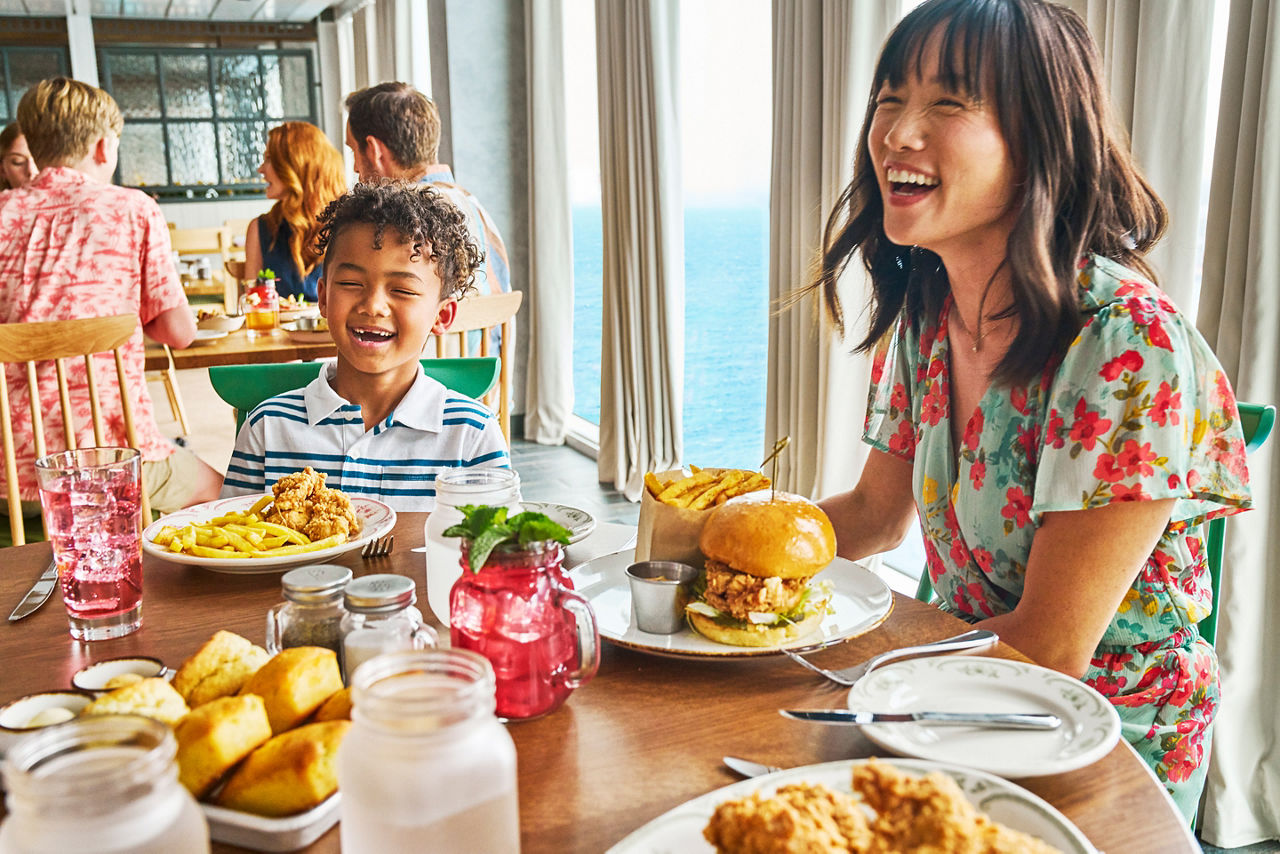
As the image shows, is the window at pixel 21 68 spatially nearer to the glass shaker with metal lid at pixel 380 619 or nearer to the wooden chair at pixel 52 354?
the wooden chair at pixel 52 354

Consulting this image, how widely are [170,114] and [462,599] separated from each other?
12.2 meters

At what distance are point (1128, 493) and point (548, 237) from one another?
4.62 metres

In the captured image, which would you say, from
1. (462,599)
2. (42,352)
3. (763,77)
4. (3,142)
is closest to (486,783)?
(462,599)

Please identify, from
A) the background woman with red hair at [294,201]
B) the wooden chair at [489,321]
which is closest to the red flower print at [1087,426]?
the wooden chair at [489,321]

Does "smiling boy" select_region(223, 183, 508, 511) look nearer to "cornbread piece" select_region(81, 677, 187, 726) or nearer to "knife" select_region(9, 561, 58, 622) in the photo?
"knife" select_region(9, 561, 58, 622)

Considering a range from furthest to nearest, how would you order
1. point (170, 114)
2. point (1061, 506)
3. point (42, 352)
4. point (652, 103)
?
point (170, 114), point (652, 103), point (42, 352), point (1061, 506)

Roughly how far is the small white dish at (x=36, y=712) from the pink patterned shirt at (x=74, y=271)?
2.16 meters

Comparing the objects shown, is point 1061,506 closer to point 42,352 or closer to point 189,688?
point 189,688

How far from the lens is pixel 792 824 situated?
521mm

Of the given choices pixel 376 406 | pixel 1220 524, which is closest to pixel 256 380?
pixel 376 406

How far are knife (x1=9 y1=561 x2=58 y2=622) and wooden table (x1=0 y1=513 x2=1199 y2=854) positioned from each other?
0.03 feet

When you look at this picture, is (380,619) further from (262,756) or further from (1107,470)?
(1107,470)

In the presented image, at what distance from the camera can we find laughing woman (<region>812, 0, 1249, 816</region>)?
3.77ft

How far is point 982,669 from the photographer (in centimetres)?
89
